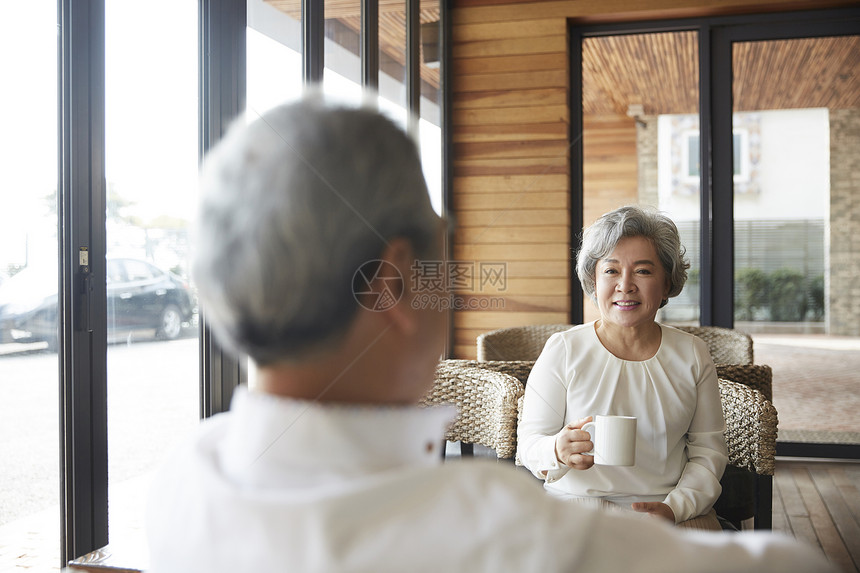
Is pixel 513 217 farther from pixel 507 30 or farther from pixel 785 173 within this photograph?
pixel 785 173

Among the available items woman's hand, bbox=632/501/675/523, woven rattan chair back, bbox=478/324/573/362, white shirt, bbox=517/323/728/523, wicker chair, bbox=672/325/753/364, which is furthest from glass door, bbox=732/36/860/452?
woman's hand, bbox=632/501/675/523

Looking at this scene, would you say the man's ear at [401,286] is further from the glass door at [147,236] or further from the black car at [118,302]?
the glass door at [147,236]

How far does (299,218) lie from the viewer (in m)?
0.48

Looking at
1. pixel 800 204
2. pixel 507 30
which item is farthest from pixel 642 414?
pixel 800 204

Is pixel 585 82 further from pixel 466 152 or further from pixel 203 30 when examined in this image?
pixel 203 30

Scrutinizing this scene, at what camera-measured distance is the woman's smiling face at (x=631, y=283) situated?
5.60ft

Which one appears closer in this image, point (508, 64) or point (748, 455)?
point (748, 455)

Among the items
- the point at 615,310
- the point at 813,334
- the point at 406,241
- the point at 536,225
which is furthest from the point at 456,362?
the point at 813,334

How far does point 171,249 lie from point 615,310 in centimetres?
108

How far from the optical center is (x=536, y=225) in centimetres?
401

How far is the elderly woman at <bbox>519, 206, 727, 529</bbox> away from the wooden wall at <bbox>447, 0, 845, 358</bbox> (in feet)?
6.99

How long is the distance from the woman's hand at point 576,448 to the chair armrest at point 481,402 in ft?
1.50

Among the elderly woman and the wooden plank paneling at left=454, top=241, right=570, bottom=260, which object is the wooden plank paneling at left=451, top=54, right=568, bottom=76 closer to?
the wooden plank paneling at left=454, top=241, right=570, bottom=260

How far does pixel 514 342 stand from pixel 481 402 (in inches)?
49.6
